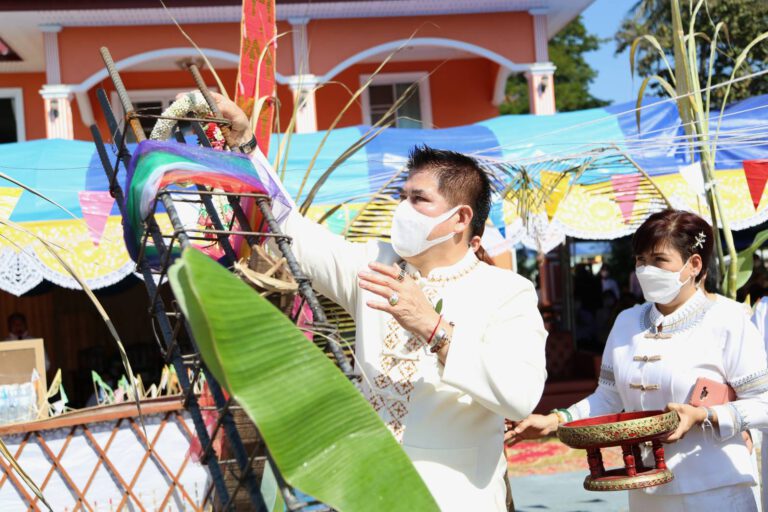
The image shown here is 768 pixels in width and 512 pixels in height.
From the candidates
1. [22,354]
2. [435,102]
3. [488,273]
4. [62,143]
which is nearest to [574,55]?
[435,102]

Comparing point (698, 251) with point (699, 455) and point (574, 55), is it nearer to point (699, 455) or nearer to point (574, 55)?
point (699, 455)

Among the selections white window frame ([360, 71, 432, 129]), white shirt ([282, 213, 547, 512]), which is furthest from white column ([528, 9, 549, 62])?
white shirt ([282, 213, 547, 512])

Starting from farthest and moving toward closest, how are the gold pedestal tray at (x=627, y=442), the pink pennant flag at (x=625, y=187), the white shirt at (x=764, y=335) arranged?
the pink pennant flag at (x=625, y=187) → the white shirt at (x=764, y=335) → the gold pedestal tray at (x=627, y=442)

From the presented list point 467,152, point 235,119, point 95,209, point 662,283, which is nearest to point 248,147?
point 235,119

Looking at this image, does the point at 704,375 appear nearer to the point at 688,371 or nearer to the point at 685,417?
the point at 688,371

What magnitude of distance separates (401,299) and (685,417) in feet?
3.83

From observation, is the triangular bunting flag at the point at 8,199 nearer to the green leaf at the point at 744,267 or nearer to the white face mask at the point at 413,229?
the green leaf at the point at 744,267

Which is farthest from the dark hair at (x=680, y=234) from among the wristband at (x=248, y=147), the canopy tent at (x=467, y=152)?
the canopy tent at (x=467, y=152)

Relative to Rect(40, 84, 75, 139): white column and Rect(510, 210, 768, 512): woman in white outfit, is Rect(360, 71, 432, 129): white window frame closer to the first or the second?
Rect(40, 84, 75, 139): white column

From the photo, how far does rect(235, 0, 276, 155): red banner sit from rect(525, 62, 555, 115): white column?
9.08 m

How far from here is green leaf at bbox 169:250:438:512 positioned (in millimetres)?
1315

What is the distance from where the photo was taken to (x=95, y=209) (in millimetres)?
6988

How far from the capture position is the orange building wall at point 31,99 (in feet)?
40.7

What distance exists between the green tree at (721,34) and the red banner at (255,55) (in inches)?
406
